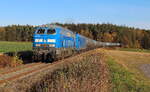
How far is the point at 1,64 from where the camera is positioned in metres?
15.7

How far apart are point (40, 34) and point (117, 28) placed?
117m

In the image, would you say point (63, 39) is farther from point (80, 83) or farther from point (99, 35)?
point (99, 35)

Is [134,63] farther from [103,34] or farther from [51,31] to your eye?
[103,34]

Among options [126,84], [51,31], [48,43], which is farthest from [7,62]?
[126,84]

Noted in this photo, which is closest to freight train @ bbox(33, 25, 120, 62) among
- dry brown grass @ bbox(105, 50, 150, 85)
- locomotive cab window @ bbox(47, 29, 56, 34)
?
locomotive cab window @ bbox(47, 29, 56, 34)

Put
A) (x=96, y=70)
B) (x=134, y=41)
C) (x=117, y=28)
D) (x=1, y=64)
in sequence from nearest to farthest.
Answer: (x=96, y=70) < (x=1, y=64) < (x=134, y=41) < (x=117, y=28)

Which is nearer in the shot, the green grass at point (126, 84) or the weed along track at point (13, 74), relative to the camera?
the weed along track at point (13, 74)

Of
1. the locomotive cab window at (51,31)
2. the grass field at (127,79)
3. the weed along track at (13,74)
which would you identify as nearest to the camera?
the weed along track at (13,74)

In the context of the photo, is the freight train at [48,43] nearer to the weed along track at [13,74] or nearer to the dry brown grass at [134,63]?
the weed along track at [13,74]

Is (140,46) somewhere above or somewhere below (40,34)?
below

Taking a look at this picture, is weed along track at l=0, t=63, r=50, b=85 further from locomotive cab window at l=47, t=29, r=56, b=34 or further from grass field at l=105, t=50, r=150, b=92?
locomotive cab window at l=47, t=29, r=56, b=34

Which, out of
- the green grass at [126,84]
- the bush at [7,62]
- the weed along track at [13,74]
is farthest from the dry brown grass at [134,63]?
the bush at [7,62]

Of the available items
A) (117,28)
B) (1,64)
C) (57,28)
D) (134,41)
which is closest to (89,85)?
(1,64)

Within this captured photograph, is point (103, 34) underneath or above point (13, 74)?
underneath
